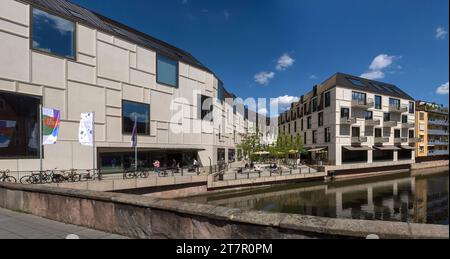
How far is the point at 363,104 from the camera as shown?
46.0m

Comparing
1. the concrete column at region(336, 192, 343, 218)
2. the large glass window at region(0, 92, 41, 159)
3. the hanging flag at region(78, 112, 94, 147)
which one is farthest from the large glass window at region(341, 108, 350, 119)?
the large glass window at region(0, 92, 41, 159)

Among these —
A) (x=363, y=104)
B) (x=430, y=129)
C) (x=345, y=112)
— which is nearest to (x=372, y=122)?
(x=363, y=104)

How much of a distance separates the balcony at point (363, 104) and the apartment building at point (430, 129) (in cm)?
1985

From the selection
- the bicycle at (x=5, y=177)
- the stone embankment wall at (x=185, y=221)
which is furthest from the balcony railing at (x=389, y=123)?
the stone embankment wall at (x=185, y=221)

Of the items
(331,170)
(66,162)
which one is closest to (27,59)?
(66,162)

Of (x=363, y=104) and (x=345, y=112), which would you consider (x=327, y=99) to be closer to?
(x=345, y=112)

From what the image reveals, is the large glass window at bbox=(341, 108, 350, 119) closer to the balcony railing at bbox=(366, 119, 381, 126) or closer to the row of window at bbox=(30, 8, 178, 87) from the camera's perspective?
the balcony railing at bbox=(366, 119, 381, 126)

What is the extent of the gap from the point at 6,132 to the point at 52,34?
7648 mm

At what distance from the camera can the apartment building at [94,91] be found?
18406 mm

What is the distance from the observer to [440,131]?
62.3 meters

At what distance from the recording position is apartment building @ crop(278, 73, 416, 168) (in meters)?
43.9

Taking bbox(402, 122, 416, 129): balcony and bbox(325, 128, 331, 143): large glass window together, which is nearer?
bbox(325, 128, 331, 143): large glass window

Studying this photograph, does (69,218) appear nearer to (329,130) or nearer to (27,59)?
(27,59)

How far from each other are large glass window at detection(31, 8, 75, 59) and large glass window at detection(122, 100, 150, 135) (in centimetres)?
613
